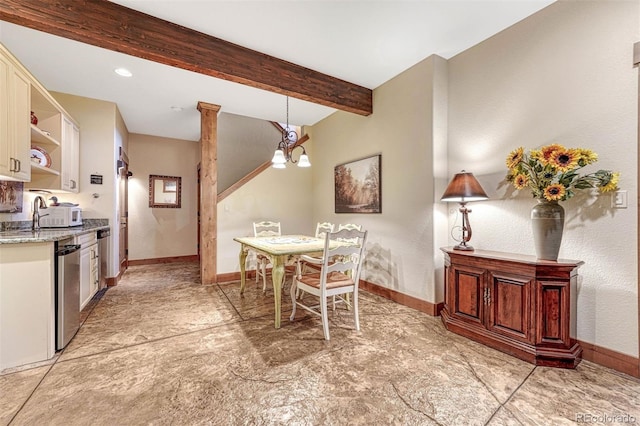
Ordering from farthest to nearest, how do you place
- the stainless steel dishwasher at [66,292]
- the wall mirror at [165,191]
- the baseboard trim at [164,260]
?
the wall mirror at [165,191] < the baseboard trim at [164,260] < the stainless steel dishwasher at [66,292]

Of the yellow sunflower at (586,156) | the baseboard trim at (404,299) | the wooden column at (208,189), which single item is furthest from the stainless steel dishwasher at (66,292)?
the yellow sunflower at (586,156)

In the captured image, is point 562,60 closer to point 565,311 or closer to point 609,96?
point 609,96

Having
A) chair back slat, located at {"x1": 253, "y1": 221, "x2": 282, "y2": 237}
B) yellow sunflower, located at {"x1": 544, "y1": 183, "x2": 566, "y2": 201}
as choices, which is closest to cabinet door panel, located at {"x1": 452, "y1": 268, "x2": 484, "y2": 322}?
yellow sunflower, located at {"x1": 544, "y1": 183, "x2": 566, "y2": 201}

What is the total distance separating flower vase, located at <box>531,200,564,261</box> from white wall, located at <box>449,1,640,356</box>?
24cm

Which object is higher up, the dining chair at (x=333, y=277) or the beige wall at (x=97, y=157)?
the beige wall at (x=97, y=157)

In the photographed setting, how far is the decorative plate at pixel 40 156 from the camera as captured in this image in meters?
2.97

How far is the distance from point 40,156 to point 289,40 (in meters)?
3.08

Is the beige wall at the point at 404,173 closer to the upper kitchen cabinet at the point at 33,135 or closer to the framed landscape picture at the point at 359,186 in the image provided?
the framed landscape picture at the point at 359,186

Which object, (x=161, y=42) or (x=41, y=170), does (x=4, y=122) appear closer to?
(x=41, y=170)

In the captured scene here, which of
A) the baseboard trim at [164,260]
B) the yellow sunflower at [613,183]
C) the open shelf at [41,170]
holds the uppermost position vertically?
the open shelf at [41,170]

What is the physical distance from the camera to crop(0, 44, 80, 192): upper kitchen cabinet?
7.43 feet

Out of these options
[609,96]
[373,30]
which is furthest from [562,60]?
[373,30]

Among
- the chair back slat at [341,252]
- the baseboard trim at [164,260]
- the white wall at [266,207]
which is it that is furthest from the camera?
the baseboard trim at [164,260]

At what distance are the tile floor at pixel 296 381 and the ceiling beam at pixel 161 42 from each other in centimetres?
252
